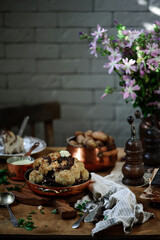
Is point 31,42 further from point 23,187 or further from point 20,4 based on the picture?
point 23,187

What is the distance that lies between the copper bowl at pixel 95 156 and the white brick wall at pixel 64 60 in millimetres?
1066

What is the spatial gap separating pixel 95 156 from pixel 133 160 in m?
0.19

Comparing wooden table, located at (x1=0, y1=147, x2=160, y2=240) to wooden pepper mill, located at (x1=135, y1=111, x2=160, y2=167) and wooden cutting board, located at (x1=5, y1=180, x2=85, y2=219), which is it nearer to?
wooden cutting board, located at (x1=5, y1=180, x2=85, y2=219)

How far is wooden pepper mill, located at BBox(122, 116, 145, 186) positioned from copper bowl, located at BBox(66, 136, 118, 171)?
0.47 ft

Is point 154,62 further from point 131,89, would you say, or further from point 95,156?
point 95,156

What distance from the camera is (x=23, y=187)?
1.24 meters

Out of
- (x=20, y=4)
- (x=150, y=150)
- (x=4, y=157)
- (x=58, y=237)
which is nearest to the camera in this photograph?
(x=58, y=237)

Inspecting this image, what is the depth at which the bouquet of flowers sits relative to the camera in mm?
1316

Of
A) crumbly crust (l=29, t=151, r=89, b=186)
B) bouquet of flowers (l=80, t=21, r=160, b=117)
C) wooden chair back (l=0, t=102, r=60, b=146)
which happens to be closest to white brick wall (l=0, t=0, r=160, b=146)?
wooden chair back (l=0, t=102, r=60, b=146)

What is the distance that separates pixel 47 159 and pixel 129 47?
1.69 feet

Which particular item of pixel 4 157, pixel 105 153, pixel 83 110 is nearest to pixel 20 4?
pixel 83 110

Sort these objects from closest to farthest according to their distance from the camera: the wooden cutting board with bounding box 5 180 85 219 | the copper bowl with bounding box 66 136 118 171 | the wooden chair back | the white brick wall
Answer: the wooden cutting board with bounding box 5 180 85 219
the copper bowl with bounding box 66 136 118 171
the wooden chair back
the white brick wall

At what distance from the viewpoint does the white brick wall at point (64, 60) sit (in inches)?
92.5

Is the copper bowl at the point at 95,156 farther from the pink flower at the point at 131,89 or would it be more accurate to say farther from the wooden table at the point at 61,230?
the wooden table at the point at 61,230
